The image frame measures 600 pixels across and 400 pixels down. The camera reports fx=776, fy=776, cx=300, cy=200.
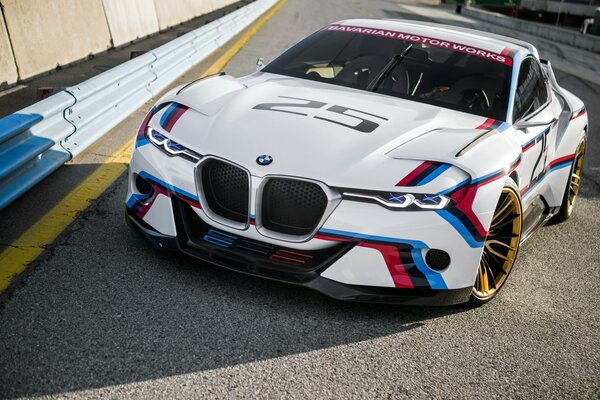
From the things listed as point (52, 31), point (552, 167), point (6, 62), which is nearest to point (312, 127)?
point (552, 167)

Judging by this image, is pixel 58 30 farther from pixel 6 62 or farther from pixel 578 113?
pixel 578 113

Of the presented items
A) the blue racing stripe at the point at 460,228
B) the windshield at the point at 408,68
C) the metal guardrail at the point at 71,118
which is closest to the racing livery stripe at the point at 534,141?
the windshield at the point at 408,68

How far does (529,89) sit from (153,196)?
112 inches

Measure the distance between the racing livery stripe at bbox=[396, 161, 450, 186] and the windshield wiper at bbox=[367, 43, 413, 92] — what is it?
138cm

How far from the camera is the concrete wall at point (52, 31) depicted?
8.95 metres

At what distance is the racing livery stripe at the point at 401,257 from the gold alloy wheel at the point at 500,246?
443 mm

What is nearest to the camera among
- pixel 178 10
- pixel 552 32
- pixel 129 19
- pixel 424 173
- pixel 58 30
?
pixel 424 173

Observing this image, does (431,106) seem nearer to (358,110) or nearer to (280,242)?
(358,110)

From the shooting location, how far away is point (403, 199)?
12.7 ft

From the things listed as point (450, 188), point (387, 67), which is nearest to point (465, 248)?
point (450, 188)

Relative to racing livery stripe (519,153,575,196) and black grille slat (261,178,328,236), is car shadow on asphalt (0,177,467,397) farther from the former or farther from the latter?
racing livery stripe (519,153,575,196)

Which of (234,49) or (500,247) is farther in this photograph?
(234,49)

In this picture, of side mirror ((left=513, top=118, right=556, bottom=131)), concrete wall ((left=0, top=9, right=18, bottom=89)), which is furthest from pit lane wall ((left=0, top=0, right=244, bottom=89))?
side mirror ((left=513, top=118, right=556, bottom=131))

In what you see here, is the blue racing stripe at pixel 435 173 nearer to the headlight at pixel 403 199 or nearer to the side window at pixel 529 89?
the headlight at pixel 403 199
